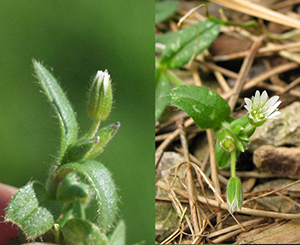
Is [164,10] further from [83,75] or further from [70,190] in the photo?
[70,190]

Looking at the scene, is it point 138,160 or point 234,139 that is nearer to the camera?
point 234,139

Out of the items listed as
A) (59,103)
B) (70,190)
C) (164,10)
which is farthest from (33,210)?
(164,10)

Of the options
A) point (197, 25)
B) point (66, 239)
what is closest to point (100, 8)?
Result: point (197, 25)

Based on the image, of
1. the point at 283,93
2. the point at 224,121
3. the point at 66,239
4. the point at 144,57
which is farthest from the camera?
the point at 144,57

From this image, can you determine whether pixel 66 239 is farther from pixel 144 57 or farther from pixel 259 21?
pixel 259 21

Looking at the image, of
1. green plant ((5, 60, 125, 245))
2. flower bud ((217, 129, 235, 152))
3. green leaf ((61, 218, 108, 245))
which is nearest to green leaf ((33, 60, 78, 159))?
green plant ((5, 60, 125, 245))

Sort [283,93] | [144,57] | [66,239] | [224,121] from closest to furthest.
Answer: [66,239], [224,121], [283,93], [144,57]

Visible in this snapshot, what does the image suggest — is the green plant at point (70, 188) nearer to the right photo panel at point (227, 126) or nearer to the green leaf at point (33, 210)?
the green leaf at point (33, 210)
